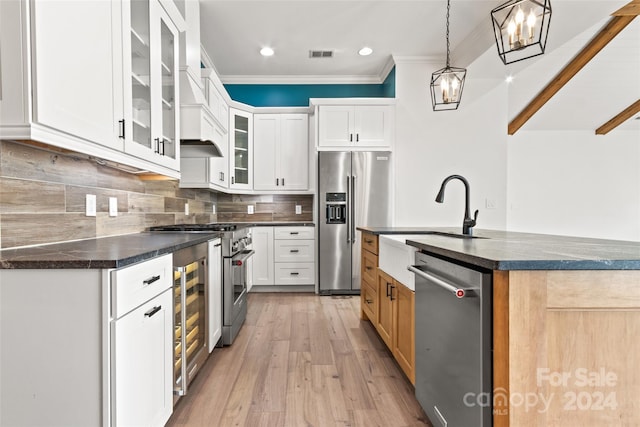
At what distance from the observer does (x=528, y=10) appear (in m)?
1.68

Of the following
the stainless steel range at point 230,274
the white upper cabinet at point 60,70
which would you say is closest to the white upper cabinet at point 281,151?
the stainless steel range at point 230,274

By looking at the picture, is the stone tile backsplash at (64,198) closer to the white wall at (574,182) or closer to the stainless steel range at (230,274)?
the stainless steel range at (230,274)

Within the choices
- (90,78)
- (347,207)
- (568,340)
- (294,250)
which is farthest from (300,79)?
(568,340)

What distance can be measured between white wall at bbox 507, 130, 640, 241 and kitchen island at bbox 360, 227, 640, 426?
547 centimetres

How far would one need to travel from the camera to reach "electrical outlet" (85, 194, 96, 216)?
73.4 inches

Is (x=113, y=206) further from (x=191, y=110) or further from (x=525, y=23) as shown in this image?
(x=525, y=23)

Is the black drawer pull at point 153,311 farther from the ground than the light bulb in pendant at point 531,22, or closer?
closer

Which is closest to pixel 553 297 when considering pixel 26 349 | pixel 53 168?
pixel 26 349

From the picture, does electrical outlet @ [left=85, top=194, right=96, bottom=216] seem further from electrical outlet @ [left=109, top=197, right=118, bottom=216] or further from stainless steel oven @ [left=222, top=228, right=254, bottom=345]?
stainless steel oven @ [left=222, top=228, right=254, bottom=345]

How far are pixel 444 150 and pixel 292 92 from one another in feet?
7.44

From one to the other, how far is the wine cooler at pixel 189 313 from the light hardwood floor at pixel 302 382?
176 mm

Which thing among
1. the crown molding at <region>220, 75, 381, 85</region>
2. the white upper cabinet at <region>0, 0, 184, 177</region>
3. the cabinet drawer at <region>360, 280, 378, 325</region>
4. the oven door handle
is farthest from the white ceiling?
the cabinet drawer at <region>360, 280, 378, 325</region>

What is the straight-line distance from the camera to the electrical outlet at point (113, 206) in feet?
6.89

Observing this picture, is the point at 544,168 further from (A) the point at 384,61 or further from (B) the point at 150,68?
(B) the point at 150,68
